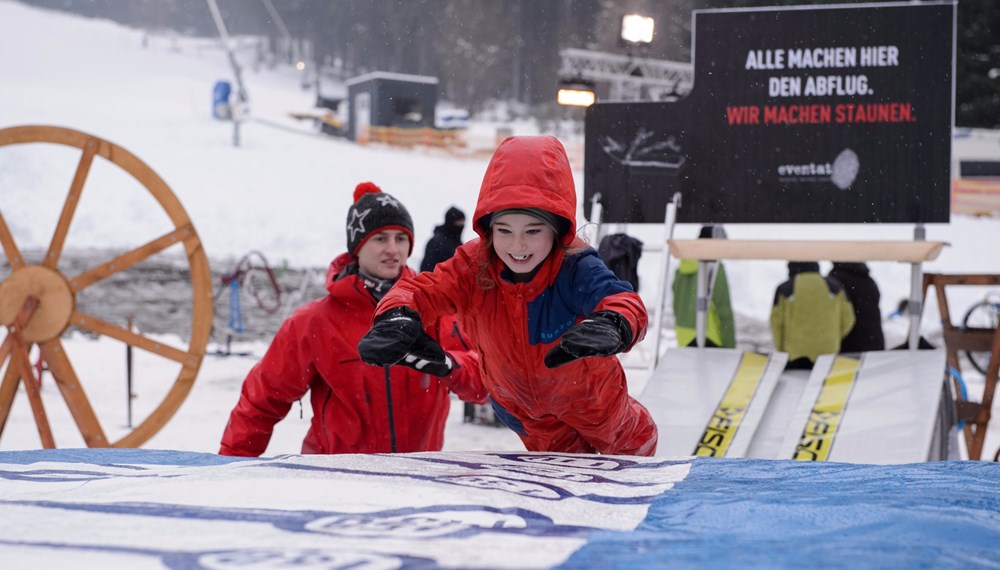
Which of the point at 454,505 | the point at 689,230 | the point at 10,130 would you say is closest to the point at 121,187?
the point at 689,230

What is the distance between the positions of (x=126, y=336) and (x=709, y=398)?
2689 mm

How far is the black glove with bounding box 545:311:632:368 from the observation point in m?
1.84

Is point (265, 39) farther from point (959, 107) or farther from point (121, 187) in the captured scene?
point (959, 107)

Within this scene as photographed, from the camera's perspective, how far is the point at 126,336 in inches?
169

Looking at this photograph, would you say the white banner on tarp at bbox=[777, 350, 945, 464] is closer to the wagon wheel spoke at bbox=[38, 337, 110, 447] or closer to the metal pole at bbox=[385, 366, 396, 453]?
the metal pole at bbox=[385, 366, 396, 453]

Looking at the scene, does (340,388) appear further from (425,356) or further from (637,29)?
(637,29)

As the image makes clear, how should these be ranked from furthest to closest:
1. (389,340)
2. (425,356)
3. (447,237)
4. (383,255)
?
(447,237), (383,255), (425,356), (389,340)

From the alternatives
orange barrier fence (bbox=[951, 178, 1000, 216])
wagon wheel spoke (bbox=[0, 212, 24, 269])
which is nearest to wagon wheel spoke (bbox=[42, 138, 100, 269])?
wagon wheel spoke (bbox=[0, 212, 24, 269])

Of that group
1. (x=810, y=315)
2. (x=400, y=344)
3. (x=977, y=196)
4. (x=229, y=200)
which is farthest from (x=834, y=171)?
(x=229, y=200)

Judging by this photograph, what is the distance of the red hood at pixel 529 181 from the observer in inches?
83.1

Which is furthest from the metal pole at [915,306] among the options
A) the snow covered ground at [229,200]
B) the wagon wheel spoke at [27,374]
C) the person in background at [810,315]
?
the wagon wheel spoke at [27,374]

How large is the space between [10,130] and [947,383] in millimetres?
4258

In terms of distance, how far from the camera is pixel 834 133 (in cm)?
513

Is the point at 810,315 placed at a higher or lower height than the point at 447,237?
lower
